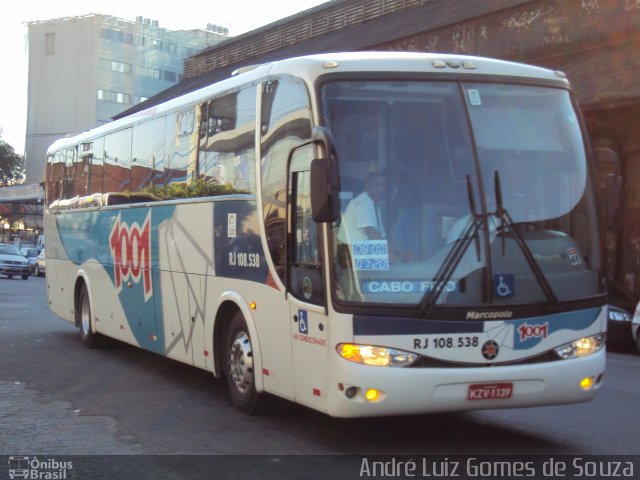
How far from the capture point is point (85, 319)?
49.3 ft

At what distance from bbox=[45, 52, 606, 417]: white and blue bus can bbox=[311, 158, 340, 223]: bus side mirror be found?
0.04 ft

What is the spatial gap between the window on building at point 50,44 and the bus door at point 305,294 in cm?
10415

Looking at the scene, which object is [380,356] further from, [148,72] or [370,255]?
[148,72]

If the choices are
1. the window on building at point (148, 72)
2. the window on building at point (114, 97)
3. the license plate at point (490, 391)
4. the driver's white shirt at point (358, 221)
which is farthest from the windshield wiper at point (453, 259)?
the window on building at point (148, 72)

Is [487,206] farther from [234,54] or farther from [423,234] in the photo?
[234,54]

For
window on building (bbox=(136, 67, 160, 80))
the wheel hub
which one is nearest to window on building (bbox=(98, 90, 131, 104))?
window on building (bbox=(136, 67, 160, 80))

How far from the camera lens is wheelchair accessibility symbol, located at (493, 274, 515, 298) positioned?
731 cm

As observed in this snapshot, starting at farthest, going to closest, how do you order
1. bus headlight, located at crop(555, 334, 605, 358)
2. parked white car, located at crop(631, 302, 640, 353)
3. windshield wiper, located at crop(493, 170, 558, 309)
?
parked white car, located at crop(631, 302, 640, 353), bus headlight, located at crop(555, 334, 605, 358), windshield wiper, located at crop(493, 170, 558, 309)

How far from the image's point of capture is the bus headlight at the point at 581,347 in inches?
297

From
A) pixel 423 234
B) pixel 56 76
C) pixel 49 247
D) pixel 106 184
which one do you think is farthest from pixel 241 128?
pixel 56 76

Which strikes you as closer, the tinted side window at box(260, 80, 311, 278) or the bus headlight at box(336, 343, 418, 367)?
the bus headlight at box(336, 343, 418, 367)

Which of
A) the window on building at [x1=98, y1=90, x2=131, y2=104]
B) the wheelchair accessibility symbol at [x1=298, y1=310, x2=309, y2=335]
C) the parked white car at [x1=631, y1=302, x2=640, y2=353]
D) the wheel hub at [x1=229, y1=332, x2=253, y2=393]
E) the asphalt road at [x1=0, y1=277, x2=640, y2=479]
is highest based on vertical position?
the window on building at [x1=98, y1=90, x2=131, y2=104]

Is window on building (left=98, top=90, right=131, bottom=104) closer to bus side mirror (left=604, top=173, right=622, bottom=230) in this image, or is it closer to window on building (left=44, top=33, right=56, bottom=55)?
window on building (left=44, top=33, right=56, bottom=55)

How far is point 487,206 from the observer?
7418mm
